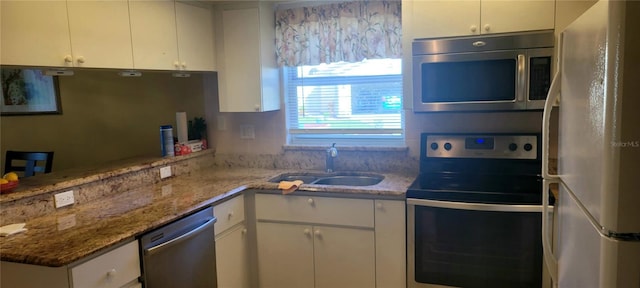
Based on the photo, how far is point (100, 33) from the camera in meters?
2.27

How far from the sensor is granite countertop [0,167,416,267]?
1.66 meters

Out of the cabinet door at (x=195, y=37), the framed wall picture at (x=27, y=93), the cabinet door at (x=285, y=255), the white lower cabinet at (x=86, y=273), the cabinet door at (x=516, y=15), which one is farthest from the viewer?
the framed wall picture at (x=27, y=93)

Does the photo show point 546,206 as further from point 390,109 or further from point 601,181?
point 390,109

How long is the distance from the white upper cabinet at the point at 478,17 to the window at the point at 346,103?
53 centimetres

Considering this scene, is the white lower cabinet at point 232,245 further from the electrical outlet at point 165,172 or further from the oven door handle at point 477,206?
the oven door handle at point 477,206

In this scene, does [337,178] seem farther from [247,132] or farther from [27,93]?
[27,93]

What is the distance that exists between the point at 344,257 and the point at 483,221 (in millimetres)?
838

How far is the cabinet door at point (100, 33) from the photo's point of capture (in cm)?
216

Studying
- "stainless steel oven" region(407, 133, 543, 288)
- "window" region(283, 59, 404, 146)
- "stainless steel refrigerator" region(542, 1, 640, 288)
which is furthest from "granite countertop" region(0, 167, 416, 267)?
"stainless steel refrigerator" region(542, 1, 640, 288)

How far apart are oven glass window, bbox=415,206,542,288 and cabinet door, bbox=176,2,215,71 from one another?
5.76 ft

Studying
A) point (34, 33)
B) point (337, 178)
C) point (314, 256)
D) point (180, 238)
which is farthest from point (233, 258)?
point (34, 33)

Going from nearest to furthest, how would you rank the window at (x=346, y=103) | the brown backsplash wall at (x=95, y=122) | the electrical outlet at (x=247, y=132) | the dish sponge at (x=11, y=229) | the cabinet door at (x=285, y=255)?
the dish sponge at (x=11, y=229) < the cabinet door at (x=285, y=255) < the window at (x=346, y=103) < the electrical outlet at (x=247, y=132) < the brown backsplash wall at (x=95, y=122)

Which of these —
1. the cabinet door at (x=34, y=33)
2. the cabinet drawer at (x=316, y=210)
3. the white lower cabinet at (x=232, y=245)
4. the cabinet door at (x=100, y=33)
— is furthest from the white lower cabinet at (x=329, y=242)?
the cabinet door at (x=34, y=33)

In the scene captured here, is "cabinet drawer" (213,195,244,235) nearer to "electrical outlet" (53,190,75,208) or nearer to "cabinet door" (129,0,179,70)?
"electrical outlet" (53,190,75,208)
